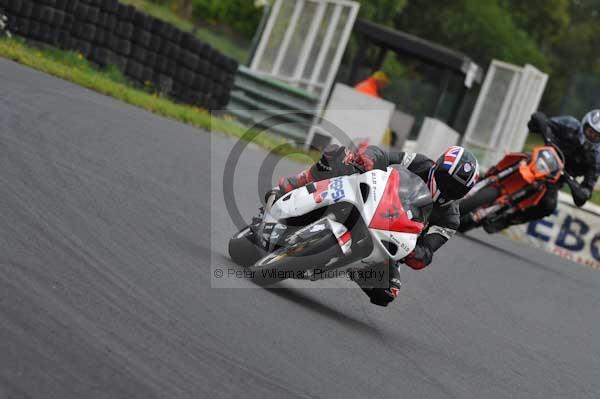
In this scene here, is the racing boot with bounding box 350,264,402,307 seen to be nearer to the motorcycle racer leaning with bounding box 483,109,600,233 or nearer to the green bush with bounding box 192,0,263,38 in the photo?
the motorcycle racer leaning with bounding box 483,109,600,233

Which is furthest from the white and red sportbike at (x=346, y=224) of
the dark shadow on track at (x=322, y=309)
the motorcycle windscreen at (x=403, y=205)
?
the dark shadow on track at (x=322, y=309)

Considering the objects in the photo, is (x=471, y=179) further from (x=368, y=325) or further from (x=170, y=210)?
(x=170, y=210)

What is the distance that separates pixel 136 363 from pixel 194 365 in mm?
355

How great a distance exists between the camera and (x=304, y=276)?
762 cm

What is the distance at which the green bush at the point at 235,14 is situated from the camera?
39.6 metres

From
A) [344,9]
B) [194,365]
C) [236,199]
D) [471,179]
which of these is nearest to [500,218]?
[236,199]

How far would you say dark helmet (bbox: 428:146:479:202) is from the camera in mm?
7832

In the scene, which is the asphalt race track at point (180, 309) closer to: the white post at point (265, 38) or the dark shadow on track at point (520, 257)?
the dark shadow on track at point (520, 257)

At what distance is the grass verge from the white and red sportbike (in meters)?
7.89

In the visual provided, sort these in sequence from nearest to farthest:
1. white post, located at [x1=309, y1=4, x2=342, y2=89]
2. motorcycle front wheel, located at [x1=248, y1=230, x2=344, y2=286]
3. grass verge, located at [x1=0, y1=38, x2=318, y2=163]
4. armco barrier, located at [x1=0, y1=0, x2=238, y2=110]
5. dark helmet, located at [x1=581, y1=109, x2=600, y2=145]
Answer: motorcycle front wheel, located at [x1=248, y1=230, x2=344, y2=286]
dark helmet, located at [x1=581, y1=109, x2=600, y2=145]
grass verge, located at [x1=0, y1=38, x2=318, y2=163]
armco barrier, located at [x1=0, y1=0, x2=238, y2=110]
white post, located at [x1=309, y1=4, x2=342, y2=89]

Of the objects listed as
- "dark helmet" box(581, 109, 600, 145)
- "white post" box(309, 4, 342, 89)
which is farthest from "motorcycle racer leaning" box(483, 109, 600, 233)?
"white post" box(309, 4, 342, 89)

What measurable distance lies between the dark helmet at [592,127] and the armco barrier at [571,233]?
14.8 feet

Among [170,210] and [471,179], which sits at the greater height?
[471,179]

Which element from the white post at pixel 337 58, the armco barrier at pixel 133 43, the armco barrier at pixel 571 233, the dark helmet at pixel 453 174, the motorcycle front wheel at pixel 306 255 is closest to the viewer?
the motorcycle front wheel at pixel 306 255
